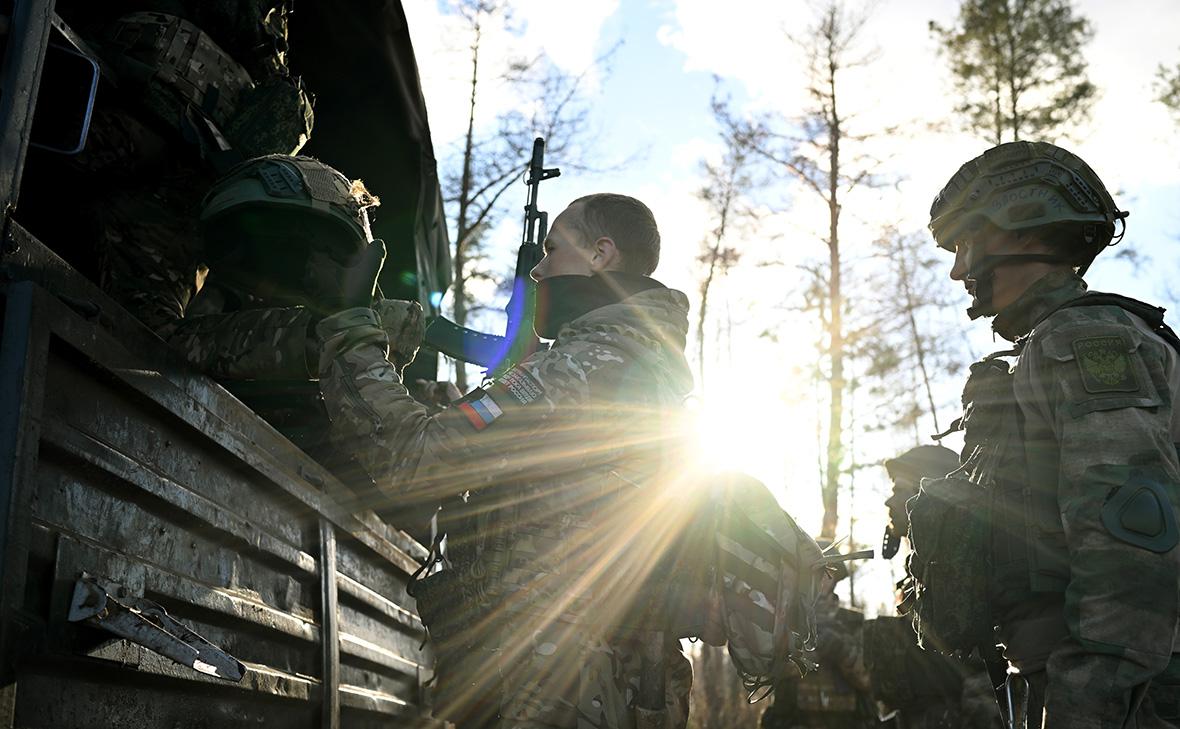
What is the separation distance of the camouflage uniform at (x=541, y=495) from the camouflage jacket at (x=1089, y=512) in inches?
38.1

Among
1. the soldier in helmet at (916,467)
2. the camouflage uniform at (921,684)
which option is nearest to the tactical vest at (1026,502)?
the soldier in helmet at (916,467)

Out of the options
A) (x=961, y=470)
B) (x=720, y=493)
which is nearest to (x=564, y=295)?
(x=720, y=493)

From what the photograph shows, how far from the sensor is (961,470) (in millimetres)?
2861

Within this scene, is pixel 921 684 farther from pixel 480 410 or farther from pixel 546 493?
pixel 480 410

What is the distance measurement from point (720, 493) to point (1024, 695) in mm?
1042

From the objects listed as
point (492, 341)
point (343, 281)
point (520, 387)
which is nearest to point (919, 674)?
point (492, 341)

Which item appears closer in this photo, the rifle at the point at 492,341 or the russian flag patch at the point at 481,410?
the russian flag patch at the point at 481,410

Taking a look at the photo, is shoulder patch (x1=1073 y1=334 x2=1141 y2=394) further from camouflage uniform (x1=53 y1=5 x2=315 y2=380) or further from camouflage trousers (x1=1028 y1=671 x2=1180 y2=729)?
camouflage uniform (x1=53 y1=5 x2=315 y2=380)

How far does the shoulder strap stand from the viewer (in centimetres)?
255

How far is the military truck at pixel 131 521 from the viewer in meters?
1.53

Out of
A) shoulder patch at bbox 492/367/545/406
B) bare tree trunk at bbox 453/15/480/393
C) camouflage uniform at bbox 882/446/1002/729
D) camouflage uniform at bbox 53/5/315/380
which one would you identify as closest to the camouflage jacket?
shoulder patch at bbox 492/367/545/406

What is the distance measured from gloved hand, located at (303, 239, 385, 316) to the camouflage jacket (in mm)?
1864

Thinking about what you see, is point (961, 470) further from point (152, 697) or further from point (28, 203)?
point (28, 203)

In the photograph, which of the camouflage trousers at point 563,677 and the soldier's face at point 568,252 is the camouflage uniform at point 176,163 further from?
the camouflage trousers at point 563,677
